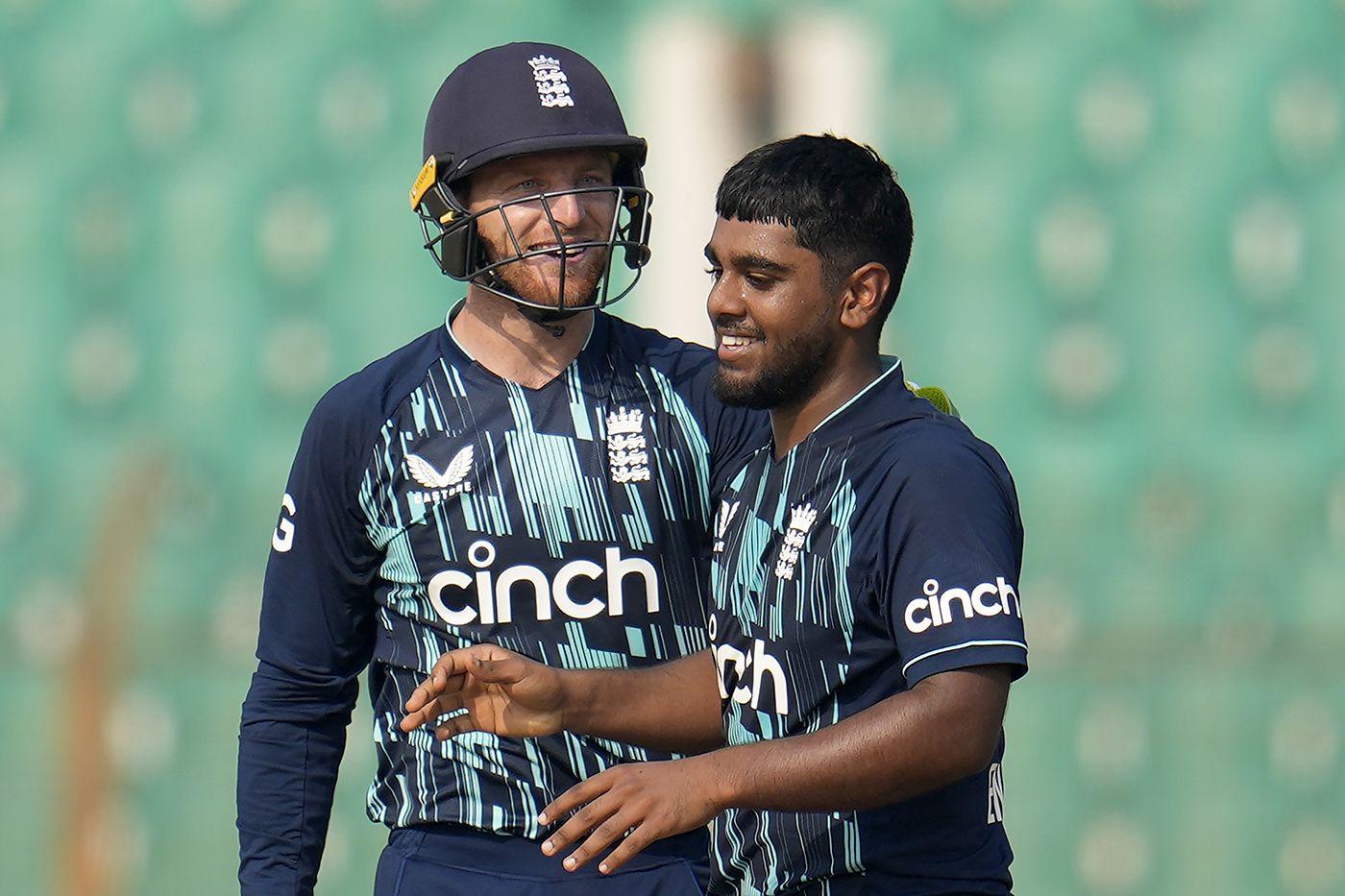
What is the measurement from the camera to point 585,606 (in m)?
2.43

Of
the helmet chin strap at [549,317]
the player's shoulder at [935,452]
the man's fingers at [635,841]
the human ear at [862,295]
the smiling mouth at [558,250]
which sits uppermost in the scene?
the smiling mouth at [558,250]

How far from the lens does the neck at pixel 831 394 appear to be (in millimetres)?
2137

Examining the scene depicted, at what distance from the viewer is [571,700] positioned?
2203 millimetres

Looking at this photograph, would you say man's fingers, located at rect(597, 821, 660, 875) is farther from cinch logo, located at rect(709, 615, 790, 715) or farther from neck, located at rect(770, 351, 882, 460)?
neck, located at rect(770, 351, 882, 460)

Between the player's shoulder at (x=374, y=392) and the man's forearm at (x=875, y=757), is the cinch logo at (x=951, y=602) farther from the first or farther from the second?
the player's shoulder at (x=374, y=392)

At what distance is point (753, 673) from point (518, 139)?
32.3 inches

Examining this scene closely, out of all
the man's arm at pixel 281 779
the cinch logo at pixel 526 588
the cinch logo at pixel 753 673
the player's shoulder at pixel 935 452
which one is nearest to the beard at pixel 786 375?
the player's shoulder at pixel 935 452

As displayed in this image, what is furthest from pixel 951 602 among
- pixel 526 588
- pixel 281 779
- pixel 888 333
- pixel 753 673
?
pixel 888 333

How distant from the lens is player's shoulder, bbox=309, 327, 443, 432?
2.48 metres

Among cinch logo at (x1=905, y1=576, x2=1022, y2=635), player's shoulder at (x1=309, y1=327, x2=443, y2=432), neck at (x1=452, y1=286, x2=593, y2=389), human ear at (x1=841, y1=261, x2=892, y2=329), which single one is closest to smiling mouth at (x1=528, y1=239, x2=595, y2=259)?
neck at (x1=452, y1=286, x2=593, y2=389)

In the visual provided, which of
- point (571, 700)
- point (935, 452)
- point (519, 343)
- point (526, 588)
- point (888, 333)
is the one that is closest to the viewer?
point (935, 452)

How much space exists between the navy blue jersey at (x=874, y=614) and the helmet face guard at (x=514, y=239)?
1.53 ft

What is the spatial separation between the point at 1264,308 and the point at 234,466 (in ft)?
6.94

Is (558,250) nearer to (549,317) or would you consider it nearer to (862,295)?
(549,317)
